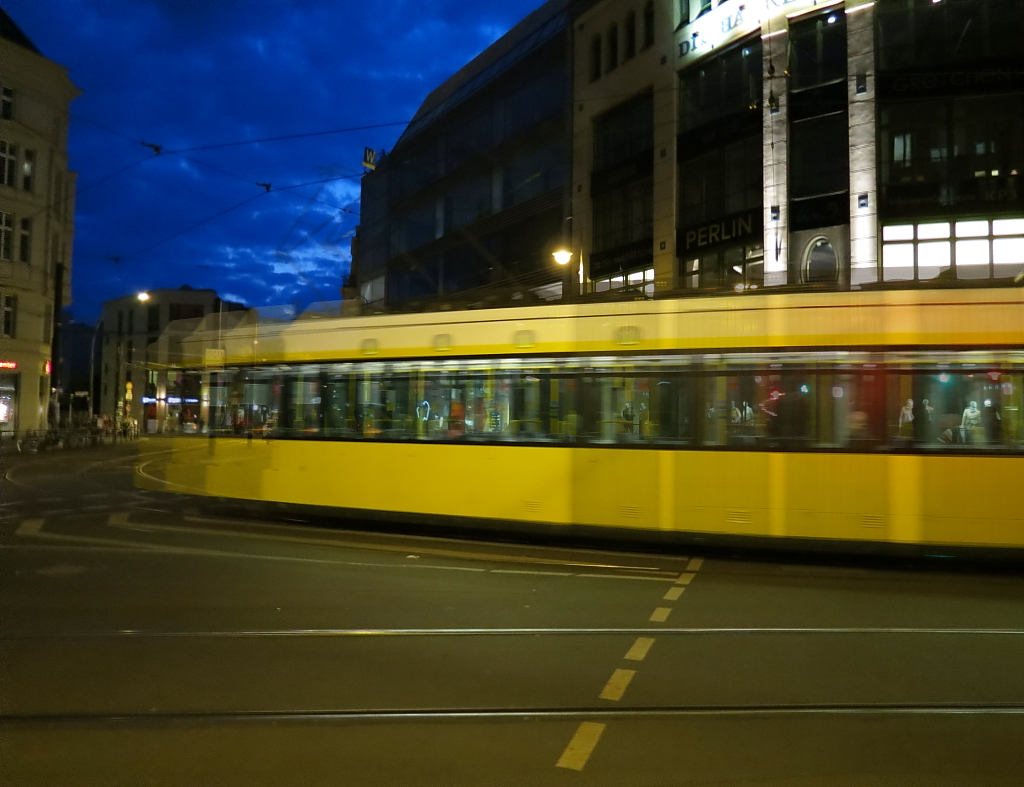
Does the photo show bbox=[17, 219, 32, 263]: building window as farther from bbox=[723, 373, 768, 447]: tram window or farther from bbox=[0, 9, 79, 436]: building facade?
bbox=[723, 373, 768, 447]: tram window

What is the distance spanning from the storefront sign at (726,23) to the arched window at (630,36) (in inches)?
86.8

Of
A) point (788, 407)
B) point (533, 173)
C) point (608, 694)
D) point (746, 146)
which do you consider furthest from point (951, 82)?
point (608, 694)

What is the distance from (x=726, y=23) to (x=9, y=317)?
39.7m

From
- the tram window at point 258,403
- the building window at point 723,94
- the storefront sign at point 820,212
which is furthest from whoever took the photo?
the building window at point 723,94

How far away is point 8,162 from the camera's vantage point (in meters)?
43.6

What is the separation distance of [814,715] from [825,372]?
214 inches

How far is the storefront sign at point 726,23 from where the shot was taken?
2300 cm

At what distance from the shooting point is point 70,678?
5.58m

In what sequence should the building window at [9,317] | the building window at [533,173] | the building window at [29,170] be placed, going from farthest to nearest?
the building window at [29,170] < the building window at [9,317] < the building window at [533,173]

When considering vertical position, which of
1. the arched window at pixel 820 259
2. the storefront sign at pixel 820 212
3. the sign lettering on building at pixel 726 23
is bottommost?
the arched window at pixel 820 259

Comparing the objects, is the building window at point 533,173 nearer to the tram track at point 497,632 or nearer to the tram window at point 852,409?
the tram window at point 852,409

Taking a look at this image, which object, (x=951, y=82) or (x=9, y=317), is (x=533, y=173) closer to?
(x=951, y=82)

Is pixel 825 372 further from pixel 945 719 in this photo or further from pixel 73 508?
pixel 73 508

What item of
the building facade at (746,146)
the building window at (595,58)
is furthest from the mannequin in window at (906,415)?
the building window at (595,58)
